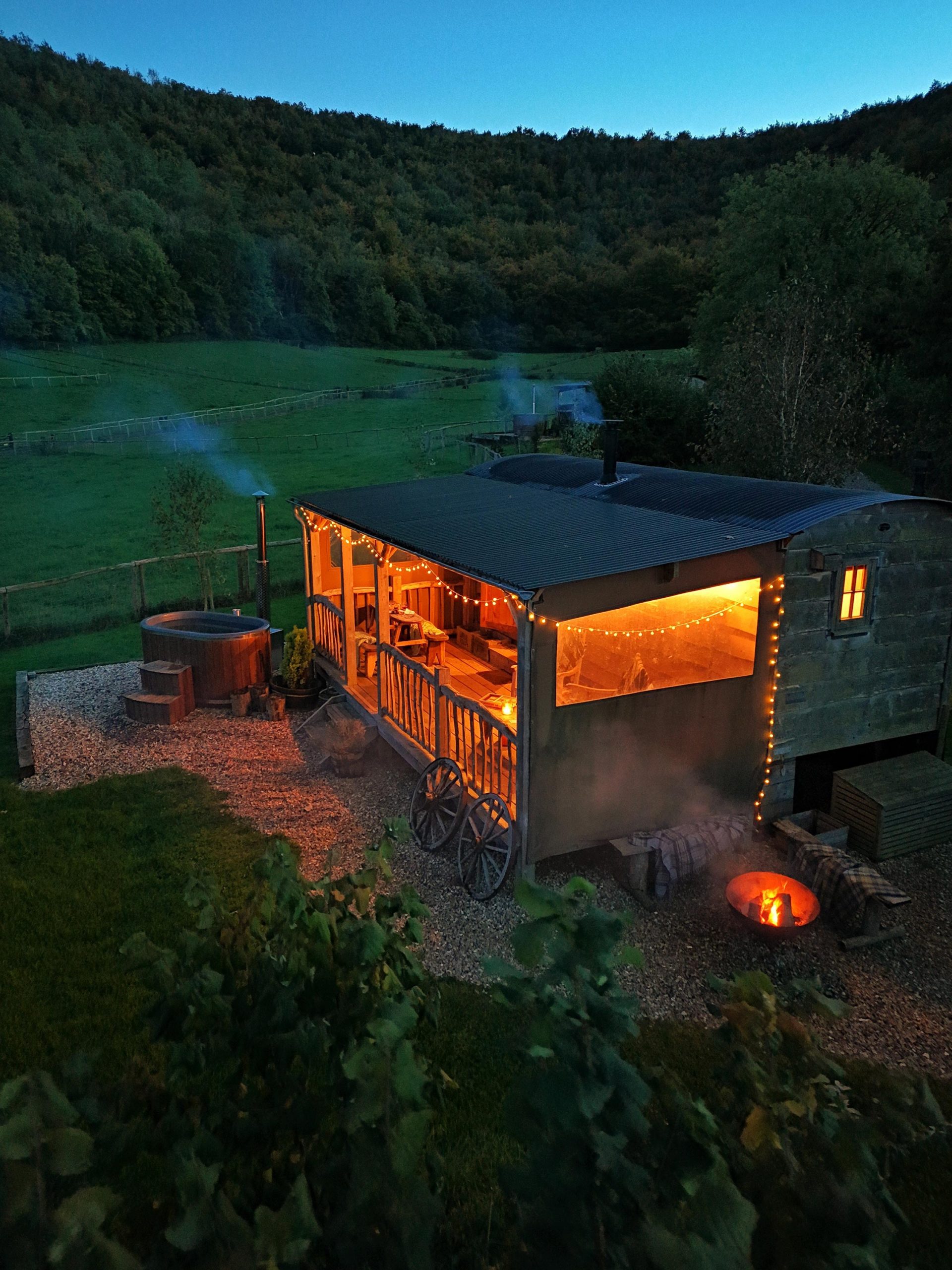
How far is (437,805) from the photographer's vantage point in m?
7.50

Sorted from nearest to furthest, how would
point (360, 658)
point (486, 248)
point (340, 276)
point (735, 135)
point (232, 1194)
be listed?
1. point (232, 1194)
2. point (360, 658)
3. point (340, 276)
4. point (486, 248)
5. point (735, 135)

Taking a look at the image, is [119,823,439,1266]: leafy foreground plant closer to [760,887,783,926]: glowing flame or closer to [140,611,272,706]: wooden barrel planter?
[760,887,783,926]: glowing flame

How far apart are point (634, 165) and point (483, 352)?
758 inches

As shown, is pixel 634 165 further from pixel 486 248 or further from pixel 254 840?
pixel 254 840

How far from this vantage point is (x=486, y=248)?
1775 inches

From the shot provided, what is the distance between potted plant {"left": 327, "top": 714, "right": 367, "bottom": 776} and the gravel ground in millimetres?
190

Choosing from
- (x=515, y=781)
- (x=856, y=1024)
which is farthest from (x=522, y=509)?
(x=856, y=1024)

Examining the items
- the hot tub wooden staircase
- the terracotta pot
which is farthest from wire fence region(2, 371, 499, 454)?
the terracotta pot

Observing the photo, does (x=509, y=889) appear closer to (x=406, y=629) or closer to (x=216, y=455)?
(x=406, y=629)

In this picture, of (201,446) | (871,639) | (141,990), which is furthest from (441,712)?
(201,446)

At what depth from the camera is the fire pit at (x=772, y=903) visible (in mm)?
5754

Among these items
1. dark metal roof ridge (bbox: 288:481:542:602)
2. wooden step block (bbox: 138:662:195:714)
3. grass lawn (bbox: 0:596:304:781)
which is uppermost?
dark metal roof ridge (bbox: 288:481:542:602)

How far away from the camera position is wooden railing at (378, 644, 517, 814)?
22.7 ft

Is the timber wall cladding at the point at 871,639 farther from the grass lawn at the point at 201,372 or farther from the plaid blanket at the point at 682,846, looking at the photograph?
the grass lawn at the point at 201,372
